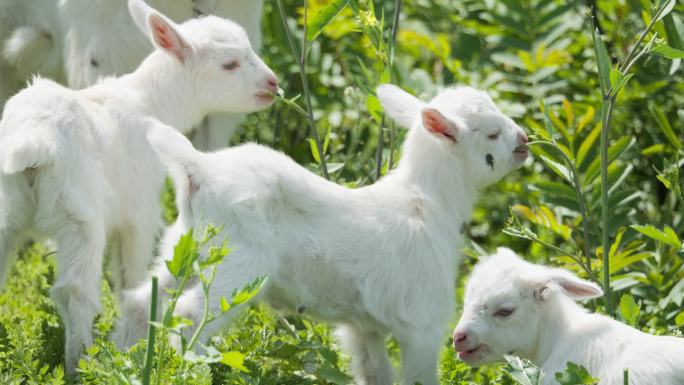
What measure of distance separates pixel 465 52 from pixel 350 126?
3.27 feet

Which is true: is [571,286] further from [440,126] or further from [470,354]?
[440,126]

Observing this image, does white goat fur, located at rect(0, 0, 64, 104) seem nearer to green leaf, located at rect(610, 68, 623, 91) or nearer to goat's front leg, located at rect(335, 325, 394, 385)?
goat's front leg, located at rect(335, 325, 394, 385)

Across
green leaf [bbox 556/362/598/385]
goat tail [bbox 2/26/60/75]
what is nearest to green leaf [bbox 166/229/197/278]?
green leaf [bbox 556/362/598/385]

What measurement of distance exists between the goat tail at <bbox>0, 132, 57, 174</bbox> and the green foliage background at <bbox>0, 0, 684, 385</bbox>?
749 millimetres

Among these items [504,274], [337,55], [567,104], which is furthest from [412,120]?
[337,55]

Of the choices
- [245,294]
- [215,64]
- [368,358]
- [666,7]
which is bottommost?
[368,358]

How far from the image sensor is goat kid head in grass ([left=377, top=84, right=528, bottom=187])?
5574mm

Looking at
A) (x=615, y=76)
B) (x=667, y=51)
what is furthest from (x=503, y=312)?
(x=667, y=51)

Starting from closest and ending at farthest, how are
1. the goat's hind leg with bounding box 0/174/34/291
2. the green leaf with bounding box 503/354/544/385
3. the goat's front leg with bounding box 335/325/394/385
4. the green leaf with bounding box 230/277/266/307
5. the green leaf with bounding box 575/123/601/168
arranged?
the green leaf with bounding box 230/277/266/307, the green leaf with bounding box 503/354/544/385, the goat's hind leg with bounding box 0/174/34/291, the goat's front leg with bounding box 335/325/394/385, the green leaf with bounding box 575/123/601/168

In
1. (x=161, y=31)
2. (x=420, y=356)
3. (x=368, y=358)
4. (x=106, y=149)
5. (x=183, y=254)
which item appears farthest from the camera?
(x=161, y=31)

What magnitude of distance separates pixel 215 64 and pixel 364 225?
1.41 metres

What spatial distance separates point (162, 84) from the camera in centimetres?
629

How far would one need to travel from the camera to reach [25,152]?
17.3 ft

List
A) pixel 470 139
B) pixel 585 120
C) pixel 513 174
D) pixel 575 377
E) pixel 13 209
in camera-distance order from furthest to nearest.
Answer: pixel 513 174, pixel 585 120, pixel 470 139, pixel 13 209, pixel 575 377
